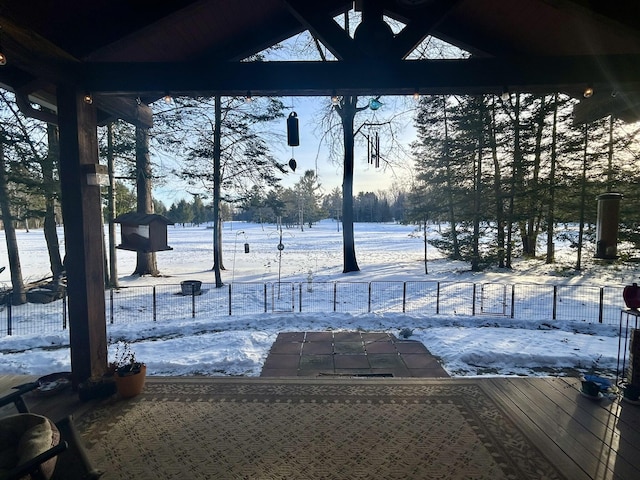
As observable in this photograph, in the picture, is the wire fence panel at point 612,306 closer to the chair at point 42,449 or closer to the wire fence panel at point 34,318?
the chair at point 42,449

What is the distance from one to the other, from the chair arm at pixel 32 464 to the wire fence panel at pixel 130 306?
6125 millimetres

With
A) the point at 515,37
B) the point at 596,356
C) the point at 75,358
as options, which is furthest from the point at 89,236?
the point at 596,356

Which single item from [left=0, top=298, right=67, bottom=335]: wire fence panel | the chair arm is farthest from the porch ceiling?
[left=0, top=298, right=67, bottom=335]: wire fence panel

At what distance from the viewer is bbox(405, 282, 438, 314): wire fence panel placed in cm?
868

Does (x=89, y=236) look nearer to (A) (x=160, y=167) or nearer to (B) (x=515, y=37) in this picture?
(B) (x=515, y=37)

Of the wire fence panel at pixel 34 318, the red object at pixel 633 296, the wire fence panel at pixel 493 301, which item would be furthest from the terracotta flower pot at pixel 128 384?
the wire fence panel at pixel 493 301

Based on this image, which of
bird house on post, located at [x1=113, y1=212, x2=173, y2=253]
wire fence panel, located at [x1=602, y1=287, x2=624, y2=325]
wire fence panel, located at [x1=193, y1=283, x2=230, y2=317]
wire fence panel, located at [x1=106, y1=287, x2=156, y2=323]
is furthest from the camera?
wire fence panel, located at [x1=193, y1=283, x2=230, y2=317]

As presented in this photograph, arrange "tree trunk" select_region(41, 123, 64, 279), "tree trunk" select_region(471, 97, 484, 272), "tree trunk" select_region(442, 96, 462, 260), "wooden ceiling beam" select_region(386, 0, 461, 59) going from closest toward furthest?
"wooden ceiling beam" select_region(386, 0, 461, 59), "tree trunk" select_region(41, 123, 64, 279), "tree trunk" select_region(471, 97, 484, 272), "tree trunk" select_region(442, 96, 462, 260)

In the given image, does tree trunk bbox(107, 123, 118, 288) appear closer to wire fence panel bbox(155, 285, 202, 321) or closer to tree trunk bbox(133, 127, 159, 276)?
tree trunk bbox(133, 127, 159, 276)

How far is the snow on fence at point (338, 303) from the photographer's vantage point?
26.7 feet

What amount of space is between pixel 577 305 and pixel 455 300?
132 inches

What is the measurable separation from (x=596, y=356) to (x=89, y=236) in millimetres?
7657

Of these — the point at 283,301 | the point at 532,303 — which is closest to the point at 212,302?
the point at 283,301

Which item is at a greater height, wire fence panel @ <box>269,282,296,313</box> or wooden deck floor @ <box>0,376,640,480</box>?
wooden deck floor @ <box>0,376,640,480</box>
